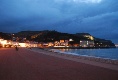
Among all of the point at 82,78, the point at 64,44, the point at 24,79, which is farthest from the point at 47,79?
the point at 64,44

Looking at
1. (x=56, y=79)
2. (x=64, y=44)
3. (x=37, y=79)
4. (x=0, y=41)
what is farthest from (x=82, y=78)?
(x=64, y=44)

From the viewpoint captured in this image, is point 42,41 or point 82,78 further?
point 42,41

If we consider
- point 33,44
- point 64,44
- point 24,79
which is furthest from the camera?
point 64,44

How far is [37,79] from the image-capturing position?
31.9ft

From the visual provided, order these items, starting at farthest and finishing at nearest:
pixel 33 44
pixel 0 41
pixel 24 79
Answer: pixel 33 44, pixel 0 41, pixel 24 79

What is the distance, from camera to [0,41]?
3568 inches

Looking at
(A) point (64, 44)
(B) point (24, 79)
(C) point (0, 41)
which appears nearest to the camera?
(B) point (24, 79)

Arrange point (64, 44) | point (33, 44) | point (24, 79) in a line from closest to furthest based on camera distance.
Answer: point (24, 79), point (33, 44), point (64, 44)

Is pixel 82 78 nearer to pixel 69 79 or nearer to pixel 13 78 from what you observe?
pixel 69 79

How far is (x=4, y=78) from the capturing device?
998cm

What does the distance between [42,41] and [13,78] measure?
189m

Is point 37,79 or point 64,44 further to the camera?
point 64,44

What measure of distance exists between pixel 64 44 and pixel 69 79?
606ft

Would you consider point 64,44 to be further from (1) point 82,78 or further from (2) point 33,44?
(1) point 82,78
